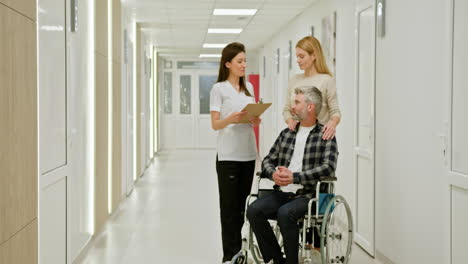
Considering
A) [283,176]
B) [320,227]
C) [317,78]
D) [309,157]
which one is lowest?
[320,227]

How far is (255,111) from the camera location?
4.11 metres

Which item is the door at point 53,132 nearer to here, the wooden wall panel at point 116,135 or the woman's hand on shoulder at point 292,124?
the woman's hand on shoulder at point 292,124

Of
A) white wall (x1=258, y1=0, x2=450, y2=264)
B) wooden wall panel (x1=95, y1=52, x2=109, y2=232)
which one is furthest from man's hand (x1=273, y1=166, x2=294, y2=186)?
wooden wall panel (x1=95, y1=52, x2=109, y2=232)

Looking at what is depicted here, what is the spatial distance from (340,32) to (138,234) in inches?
125

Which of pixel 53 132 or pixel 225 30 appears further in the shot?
pixel 225 30

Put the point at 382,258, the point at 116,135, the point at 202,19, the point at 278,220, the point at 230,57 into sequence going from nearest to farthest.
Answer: the point at 278,220, the point at 230,57, the point at 382,258, the point at 116,135, the point at 202,19

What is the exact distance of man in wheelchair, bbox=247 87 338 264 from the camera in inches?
146

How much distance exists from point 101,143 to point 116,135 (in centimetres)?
126

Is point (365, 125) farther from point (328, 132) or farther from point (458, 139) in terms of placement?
point (458, 139)

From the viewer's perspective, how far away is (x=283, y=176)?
3832 millimetres

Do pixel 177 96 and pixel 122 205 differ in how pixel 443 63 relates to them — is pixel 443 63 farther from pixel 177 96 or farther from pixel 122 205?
pixel 177 96
